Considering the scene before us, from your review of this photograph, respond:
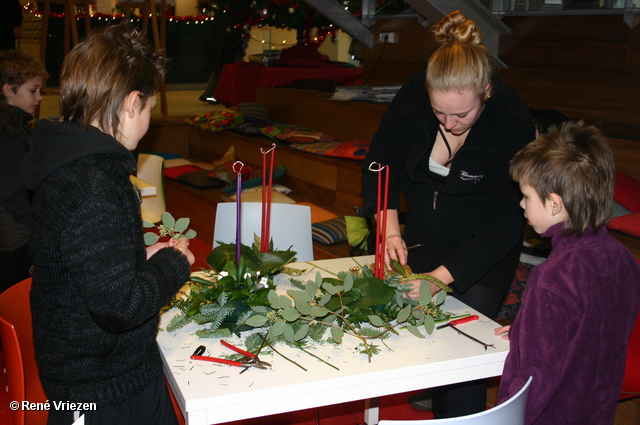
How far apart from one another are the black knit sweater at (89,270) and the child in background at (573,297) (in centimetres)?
75

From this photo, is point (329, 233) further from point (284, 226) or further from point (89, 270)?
point (89, 270)

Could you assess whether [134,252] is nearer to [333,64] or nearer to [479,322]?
[479,322]

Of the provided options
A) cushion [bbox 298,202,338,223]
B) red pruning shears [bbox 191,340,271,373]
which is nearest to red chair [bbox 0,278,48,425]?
red pruning shears [bbox 191,340,271,373]

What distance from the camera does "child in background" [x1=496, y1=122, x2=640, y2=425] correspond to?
129 cm

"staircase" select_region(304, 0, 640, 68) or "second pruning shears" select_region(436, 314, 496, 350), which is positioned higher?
"staircase" select_region(304, 0, 640, 68)

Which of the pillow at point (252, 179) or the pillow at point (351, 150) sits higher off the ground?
the pillow at point (351, 150)

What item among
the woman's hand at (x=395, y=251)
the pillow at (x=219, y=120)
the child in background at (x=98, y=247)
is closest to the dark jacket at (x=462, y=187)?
the woman's hand at (x=395, y=251)

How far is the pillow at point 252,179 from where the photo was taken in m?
4.45

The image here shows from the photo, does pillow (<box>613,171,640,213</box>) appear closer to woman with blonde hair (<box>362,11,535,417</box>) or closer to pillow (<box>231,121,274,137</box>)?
woman with blonde hair (<box>362,11,535,417</box>)

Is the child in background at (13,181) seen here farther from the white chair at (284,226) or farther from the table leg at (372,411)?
the table leg at (372,411)

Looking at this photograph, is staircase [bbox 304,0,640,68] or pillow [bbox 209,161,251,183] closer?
staircase [bbox 304,0,640,68]

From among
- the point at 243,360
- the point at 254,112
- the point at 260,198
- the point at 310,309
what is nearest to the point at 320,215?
the point at 260,198

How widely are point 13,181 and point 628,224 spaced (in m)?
2.53

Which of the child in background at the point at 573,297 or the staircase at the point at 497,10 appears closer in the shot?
the child in background at the point at 573,297
